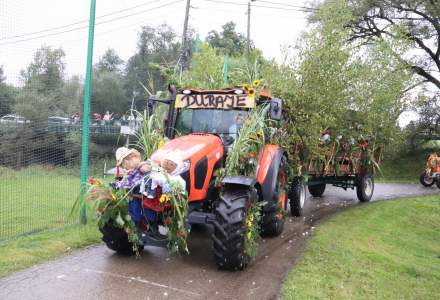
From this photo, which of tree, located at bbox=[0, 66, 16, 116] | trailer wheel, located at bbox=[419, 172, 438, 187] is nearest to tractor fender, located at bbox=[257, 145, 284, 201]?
tree, located at bbox=[0, 66, 16, 116]

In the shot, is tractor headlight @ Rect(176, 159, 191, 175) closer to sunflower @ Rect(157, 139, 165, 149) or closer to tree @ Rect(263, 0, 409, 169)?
sunflower @ Rect(157, 139, 165, 149)

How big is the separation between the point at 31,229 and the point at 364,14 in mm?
20450

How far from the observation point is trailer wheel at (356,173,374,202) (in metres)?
12.5

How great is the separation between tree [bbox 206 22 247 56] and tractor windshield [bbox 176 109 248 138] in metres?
35.3

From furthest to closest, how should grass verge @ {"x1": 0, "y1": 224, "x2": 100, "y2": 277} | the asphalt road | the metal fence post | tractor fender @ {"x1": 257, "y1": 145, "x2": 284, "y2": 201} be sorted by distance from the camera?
the metal fence post → tractor fender @ {"x1": 257, "y1": 145, "x2": 284, "y2": 201} → grass verge @ {"x1": 0, "y1": 224, "x2": 100, "y2": 277} → the asphalt road

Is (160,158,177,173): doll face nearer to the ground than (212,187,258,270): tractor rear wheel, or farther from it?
farther from it

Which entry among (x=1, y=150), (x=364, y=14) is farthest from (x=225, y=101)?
(x=364, y=14)

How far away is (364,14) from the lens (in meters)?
23.2

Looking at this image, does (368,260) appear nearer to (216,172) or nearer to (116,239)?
(216,172)

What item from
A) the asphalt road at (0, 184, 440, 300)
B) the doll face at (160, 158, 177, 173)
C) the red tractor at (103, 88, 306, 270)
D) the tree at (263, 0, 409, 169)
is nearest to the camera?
the asphalt road at (0, 184, 440, 300)

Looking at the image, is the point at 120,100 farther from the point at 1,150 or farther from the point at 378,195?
the point at 378,195

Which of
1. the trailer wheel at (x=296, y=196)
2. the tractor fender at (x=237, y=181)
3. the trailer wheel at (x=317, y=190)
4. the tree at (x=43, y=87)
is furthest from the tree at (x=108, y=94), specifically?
the trailer wheel at (x=317, y=190)

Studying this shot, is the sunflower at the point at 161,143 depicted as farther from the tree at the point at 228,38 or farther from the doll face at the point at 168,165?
the tree at the point at 228,38

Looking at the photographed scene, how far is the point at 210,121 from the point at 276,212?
1846mm
